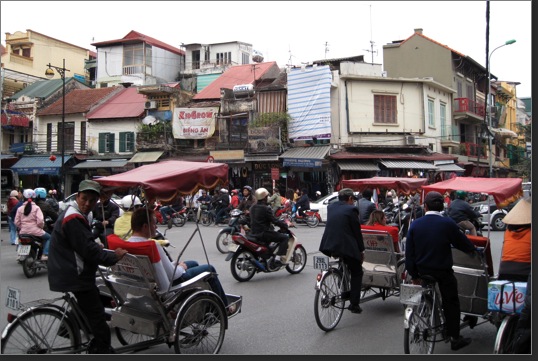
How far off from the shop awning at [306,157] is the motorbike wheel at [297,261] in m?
17.4

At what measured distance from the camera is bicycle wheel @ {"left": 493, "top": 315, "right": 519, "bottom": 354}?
13.5 ft

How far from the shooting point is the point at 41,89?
39.3m

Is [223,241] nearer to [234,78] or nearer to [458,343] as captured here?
[458,343]

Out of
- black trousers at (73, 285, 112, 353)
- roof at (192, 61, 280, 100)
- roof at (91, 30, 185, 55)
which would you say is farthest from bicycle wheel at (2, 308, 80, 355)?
roof at (91, 30, 185, 55)

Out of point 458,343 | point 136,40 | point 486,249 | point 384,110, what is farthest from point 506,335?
point 136,40

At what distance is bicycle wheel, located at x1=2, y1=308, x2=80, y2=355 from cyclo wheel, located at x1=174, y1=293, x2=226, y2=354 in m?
0.95

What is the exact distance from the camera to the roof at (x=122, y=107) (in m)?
34.8

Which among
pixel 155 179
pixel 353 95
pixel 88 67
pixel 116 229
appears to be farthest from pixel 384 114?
pixel 88 67

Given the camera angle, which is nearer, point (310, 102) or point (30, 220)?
point (30, 220)

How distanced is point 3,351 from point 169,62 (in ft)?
136

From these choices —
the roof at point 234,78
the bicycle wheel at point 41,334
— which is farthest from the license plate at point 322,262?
the roof at point 234,78

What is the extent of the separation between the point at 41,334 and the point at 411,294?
3.31 metres

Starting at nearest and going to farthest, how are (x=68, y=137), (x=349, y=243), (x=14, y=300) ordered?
1. (x=14, y=300)
2. (x=349, y=243)
3. (x=68, y=137)

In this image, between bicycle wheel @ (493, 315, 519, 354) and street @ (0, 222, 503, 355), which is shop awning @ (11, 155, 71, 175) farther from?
bicycle wheel @ (493, 315, 519, 354)
